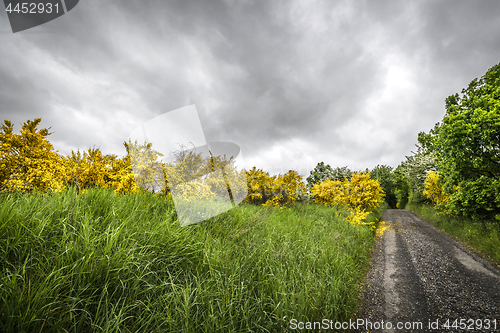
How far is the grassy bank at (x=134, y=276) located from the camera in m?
1.54

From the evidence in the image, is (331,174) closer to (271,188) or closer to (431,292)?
(271,188)

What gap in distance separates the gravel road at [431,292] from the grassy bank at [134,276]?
84 centimetres

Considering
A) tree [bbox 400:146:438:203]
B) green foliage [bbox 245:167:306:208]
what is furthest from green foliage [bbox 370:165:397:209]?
green foliage [bbox 245:167:306:208]

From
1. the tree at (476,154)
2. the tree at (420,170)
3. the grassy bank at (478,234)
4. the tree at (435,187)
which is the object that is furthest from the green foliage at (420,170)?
the tree at (476,154)

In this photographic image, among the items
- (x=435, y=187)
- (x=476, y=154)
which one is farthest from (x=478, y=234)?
(x=435, y=187)

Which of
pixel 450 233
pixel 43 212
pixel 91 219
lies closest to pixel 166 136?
pixel 91 219

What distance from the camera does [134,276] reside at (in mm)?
2039

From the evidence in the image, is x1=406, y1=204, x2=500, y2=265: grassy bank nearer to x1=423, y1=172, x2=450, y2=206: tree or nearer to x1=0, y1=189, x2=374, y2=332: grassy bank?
x1=423, y1=172, x2=450, y2=206: tree

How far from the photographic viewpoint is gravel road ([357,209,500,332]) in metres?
3.27

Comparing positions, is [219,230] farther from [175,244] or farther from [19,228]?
[19,228]

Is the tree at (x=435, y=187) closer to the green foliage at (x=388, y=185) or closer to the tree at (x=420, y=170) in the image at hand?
the tree at (x=420, y=170)

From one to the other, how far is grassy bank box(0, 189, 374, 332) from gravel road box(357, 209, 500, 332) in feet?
2.74

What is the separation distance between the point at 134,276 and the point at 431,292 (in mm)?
6328

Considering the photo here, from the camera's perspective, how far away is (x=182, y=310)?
6.64ft
